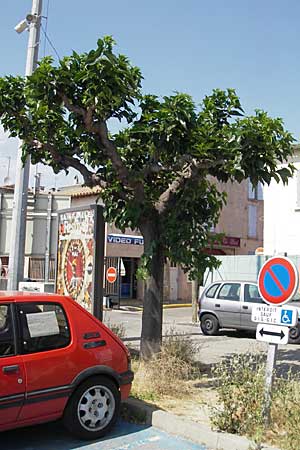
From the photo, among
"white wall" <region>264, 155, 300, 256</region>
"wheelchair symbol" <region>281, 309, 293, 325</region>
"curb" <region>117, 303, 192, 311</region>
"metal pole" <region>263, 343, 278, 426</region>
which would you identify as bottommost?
"curb" <region>117, 303, 192, 311</region>

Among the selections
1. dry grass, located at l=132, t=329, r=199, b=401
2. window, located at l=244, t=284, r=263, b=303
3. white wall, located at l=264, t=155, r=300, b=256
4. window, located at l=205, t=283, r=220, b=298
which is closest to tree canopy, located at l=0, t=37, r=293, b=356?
dry grass, located at l=132, t=329, r=199, b=401

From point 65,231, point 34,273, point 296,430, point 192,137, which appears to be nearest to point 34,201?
point 65,231

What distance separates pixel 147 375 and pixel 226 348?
491 cm

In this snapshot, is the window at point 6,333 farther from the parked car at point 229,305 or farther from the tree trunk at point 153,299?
the parked car at point 229,305

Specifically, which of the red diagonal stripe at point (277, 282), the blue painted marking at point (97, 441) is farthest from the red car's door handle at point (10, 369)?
the red diagonal stripe at point (277, 282)

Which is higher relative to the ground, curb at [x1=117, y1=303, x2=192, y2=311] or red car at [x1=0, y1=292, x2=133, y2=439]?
red car at [x1=0, y1=292, x2=133, y2=439]

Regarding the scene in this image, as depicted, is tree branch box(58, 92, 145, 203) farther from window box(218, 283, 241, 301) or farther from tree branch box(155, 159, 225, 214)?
window box(218, 283, 241, 301)

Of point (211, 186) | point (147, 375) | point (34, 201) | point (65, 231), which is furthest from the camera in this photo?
point (34, 201)

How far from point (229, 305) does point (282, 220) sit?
854 centimetres

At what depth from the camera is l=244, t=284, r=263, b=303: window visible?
1358 centimetres

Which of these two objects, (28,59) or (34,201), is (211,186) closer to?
(28,59)

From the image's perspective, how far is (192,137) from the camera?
7301 millimetres

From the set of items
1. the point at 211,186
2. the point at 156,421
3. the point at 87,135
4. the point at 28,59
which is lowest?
the point at 156,421

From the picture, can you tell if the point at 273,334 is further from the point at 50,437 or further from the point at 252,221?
the point at 252,221
